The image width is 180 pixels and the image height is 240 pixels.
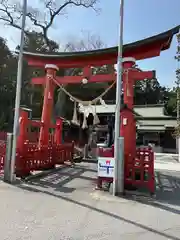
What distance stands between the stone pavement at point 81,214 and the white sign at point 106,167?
57 centimetres

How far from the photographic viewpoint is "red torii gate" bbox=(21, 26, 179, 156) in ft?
25.2

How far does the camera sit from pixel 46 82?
1009 centimetres

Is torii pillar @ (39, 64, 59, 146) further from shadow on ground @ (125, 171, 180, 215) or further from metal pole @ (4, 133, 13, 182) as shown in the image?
shadow on ground @ (125, 171, 180, 215)

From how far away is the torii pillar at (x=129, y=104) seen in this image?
7625 mm

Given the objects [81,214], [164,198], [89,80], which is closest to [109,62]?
[89,80]

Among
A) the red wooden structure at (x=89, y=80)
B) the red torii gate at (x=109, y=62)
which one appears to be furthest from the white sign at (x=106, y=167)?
the red torii gate at (x=109, y=62)

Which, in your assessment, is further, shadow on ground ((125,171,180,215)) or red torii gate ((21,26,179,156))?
red torii gate ((21,26,179,156))

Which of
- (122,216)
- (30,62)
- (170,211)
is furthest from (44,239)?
(30,62)

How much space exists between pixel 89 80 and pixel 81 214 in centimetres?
584

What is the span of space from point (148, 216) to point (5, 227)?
276 centimetres

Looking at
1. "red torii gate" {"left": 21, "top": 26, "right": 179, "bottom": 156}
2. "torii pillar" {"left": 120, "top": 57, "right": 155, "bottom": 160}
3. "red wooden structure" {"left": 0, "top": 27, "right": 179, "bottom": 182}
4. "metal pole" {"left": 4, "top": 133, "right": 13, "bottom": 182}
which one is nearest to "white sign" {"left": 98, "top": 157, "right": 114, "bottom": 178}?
"red wooden structure" {"left": 0, "top": 27, "right": 179, "bottom": 182}

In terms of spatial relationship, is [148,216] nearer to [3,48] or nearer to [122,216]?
[122,216]

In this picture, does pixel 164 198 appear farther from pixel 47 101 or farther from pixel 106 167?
pixel 47 101

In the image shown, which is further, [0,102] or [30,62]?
[0,102]
